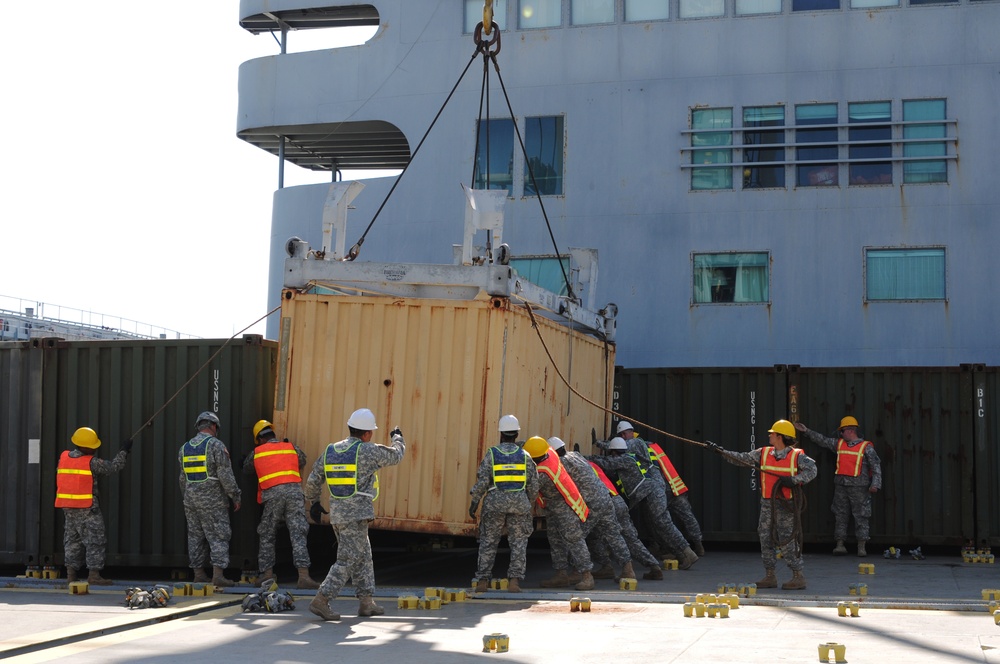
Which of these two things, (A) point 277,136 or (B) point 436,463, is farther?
(A) point 277,136

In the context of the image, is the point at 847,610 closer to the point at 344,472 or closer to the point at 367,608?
the point at 367,608

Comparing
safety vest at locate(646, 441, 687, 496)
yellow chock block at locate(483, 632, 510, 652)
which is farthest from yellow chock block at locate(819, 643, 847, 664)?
safety vest at locate(646, 441, 687, 496)

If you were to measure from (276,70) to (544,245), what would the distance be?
20.9 feet

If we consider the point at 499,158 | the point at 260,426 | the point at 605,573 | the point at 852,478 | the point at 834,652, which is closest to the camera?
the point at 834,652

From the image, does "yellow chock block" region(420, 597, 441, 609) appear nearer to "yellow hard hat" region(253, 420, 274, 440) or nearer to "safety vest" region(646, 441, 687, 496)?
"yellow hard hat" region(253, 420, 274, 440)

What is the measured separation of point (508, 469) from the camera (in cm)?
1083

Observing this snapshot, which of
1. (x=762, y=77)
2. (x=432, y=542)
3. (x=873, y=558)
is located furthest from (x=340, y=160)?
(x=873, y=558)

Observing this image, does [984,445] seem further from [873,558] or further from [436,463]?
[436,463]

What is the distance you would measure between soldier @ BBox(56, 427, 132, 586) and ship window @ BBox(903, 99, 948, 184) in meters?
13.2

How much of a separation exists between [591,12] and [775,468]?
A: 11187 millimetres

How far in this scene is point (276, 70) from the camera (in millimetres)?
21641

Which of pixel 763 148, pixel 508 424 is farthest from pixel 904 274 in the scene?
pixel 508 424

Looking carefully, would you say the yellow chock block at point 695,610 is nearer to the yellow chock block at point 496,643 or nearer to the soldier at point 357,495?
the yellow chock block at point 496,643

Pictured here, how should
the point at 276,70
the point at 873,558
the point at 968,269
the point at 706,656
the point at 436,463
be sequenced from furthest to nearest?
the point at 276,70
the point at 968,269
the point at 873,558
the point at 436,463
the point at 706,656
